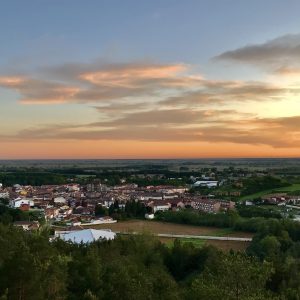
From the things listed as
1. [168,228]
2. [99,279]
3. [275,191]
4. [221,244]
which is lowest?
[168,228]

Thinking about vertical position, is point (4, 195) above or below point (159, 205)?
above

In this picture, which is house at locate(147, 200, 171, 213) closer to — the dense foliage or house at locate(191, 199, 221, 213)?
house at locate(191, 199, 221, 213)

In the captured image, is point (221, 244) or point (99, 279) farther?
point (221, 244)

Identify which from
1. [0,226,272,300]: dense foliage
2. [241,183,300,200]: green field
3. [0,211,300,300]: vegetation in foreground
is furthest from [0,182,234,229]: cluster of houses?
[0,226,272,300]: dense foliage

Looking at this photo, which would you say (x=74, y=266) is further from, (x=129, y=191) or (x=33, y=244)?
(x=129, y=191)

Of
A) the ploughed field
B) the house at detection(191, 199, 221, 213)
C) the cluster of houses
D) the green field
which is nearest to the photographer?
the ploughed field

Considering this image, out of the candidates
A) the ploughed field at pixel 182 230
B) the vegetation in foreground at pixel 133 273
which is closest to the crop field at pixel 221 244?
the ploughed field at pixel 182 230

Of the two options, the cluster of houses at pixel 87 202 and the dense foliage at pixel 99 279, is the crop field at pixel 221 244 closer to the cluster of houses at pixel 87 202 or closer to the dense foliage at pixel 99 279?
the dense foliage at pixel 99 279

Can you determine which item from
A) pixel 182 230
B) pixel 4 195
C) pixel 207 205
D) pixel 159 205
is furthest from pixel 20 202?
pixel 182 230

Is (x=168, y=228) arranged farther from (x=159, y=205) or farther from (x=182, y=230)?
(x=159, y=205)
